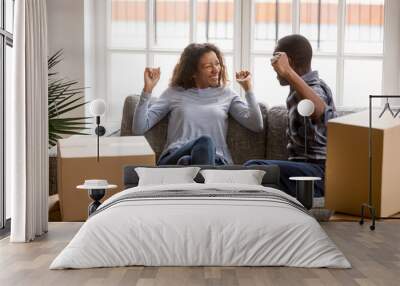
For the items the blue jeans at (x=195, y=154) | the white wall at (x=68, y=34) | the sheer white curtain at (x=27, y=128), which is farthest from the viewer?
the white wall at (x=68, y=34)

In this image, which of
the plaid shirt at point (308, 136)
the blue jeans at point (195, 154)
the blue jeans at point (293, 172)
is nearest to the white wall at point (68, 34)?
the blue jeans at point (195, 154)

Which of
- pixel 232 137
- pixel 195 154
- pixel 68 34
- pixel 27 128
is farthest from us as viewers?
pixel 232 137

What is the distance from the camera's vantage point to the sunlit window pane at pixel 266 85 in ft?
24.5

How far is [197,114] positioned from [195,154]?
44 cm

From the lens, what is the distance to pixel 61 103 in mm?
7191

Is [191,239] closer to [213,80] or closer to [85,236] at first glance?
[85,236]

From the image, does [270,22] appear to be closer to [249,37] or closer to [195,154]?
[249,37]

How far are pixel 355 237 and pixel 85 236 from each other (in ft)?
7.78

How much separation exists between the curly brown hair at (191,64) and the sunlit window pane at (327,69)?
1.00m

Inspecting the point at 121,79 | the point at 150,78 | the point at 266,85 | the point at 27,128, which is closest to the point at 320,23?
the point at 266,85

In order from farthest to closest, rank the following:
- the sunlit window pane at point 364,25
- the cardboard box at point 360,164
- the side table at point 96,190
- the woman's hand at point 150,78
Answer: the sunlit window pane at point 364,25, the woman's hand at point 150,78, the cardboard box at point 360,164, the side table at point 96,190

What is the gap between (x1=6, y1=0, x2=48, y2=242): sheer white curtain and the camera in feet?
17.7

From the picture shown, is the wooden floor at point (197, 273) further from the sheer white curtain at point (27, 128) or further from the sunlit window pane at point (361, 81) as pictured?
the sunlit window pane at point (361, 81)

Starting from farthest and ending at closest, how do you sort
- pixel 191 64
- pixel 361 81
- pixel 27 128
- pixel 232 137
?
pixel 361 81, pixel 191 64, pixel 232 137, pixel 27 128
